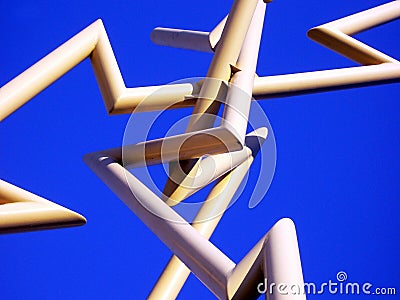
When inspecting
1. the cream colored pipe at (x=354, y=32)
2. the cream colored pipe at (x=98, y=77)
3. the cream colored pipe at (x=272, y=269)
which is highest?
the cream colored pipe at (x=354, y=32)

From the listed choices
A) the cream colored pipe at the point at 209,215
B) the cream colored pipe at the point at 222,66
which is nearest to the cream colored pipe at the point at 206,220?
the cream colored pipe at the point at 209,215

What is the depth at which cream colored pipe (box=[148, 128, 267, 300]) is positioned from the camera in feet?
7.52

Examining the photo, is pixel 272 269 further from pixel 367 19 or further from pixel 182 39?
pixel 182 39

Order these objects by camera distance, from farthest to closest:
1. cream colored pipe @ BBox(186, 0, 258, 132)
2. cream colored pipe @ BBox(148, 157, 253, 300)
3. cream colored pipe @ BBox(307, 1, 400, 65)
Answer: cream colored pipe @ BBox(307, 1, 400, 65) < cream colored pipe @ BBox(148, 157, 253, 300) < cream colored pipe @ BBox(186, 0, 258, 132)

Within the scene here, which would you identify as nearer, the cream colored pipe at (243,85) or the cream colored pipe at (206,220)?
the cream colored pipe at (243,85)

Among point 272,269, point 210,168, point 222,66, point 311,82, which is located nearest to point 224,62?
point 222,66

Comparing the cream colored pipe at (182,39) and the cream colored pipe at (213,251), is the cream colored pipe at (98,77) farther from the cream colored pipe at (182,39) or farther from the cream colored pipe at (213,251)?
the cream colored pipe at (182,39)

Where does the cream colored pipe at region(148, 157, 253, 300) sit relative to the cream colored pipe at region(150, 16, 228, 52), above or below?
below

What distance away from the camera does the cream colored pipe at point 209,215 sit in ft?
7.52

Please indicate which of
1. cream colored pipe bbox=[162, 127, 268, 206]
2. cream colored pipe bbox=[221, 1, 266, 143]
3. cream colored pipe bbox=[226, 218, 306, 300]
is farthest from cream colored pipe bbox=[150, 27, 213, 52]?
cream colored pipe bbox=[226, 218, 306, 300]

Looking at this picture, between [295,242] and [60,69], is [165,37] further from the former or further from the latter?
[295,242]

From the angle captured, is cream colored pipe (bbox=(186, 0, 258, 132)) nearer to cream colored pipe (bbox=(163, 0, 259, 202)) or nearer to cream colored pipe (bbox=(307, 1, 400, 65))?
cream colored pipe (bbox=(163, 0, 259, 202))

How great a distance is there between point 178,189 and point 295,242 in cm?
78

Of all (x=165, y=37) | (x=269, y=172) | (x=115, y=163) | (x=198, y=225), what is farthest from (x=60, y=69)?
(x=165, y=37)
